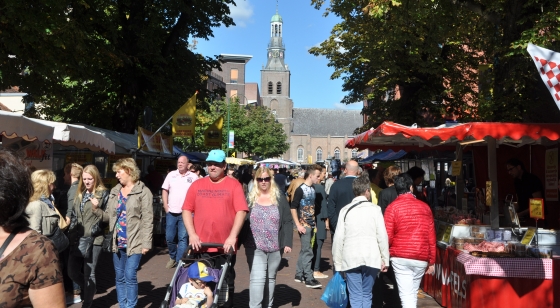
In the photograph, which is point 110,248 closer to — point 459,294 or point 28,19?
point 459,294

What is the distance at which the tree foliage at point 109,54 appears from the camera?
1224 centimetres

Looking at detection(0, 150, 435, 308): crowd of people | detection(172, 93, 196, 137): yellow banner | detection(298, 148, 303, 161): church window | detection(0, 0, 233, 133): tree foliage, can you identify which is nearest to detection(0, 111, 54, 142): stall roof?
detection(0, 150, 435, 308): crowd of people

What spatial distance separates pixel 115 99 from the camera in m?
21.0

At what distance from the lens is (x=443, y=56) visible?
2531cm

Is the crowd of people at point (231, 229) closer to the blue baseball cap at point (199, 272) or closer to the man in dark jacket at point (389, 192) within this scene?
the blue baseball cap at point (199, 272)

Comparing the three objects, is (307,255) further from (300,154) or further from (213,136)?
(300,154)

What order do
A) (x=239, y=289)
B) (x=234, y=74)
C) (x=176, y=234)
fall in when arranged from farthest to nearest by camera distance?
(x=234, y=74), (x=176, y=234), (x=239, y=289)

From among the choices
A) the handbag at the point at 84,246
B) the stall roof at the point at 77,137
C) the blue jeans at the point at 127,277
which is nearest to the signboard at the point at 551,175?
the blue jeans at the point at 127,277

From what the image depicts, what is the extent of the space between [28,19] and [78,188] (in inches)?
220

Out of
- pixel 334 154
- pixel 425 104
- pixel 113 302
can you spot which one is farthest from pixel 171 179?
pixel 334 154

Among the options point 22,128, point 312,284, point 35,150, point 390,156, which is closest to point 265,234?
point 312,284

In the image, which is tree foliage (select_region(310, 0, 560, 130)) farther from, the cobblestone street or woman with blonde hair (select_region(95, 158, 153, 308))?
woman with blonde hair (select_region(95, 158, 153, 308))

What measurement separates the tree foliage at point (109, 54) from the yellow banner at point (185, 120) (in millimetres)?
2068

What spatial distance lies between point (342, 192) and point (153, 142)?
7504mm
